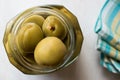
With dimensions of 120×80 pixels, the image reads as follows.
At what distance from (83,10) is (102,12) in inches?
1.4

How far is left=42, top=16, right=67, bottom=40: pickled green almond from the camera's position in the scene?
332mm

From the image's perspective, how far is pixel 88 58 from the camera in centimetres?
39

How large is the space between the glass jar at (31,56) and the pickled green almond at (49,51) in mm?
14

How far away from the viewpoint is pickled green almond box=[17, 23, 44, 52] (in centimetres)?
33

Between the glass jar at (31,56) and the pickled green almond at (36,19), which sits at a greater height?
the pickled green almond at (36,19)

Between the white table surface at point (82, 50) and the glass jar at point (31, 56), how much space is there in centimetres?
4

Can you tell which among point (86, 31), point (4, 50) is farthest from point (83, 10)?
point (4, 50)

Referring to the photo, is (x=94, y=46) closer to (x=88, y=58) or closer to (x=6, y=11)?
(x=88, y=58)

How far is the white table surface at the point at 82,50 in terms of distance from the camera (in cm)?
39

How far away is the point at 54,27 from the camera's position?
0.33m

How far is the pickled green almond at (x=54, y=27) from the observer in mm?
332

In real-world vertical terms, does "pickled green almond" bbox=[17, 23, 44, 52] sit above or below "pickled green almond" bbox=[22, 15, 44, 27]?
below

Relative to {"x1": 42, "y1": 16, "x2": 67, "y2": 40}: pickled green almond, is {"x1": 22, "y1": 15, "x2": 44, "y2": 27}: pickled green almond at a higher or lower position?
higher

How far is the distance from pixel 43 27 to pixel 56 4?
7 cm
